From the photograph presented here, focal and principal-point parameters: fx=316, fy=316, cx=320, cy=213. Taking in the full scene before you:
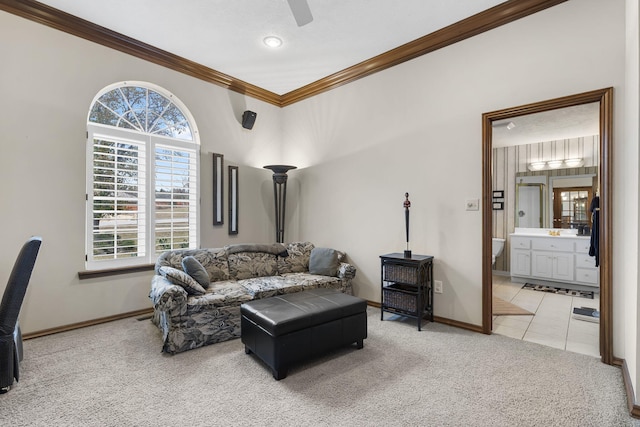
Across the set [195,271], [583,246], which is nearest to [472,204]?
[195,271]

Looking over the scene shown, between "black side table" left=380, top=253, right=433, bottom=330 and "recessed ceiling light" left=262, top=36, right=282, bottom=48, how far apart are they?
271cm

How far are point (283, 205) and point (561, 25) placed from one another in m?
3.83

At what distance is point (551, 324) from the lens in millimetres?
3438

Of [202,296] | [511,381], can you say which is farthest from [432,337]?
[202,296]

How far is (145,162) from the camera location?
378 centimetres

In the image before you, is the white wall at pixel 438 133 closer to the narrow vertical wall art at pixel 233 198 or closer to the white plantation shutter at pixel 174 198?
the narrow vertical wall art at pixel 233 198

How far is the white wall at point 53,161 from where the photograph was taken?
2.90 metres

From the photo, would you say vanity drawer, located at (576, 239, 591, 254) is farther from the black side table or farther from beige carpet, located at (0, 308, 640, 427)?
the black side table

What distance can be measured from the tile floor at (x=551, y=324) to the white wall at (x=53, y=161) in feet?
13.6

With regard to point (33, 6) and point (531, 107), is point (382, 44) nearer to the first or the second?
point (531, 107)

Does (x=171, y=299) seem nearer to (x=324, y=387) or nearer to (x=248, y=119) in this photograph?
(x=324, y=387)

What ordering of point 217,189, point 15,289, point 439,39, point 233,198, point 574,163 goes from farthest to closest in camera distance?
1. point 574,163
2. point 233,198
3. point 217,189
4. point 439,39
5. point 15,289

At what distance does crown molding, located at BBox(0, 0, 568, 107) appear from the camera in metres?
2.93

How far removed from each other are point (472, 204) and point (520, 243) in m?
3.22
